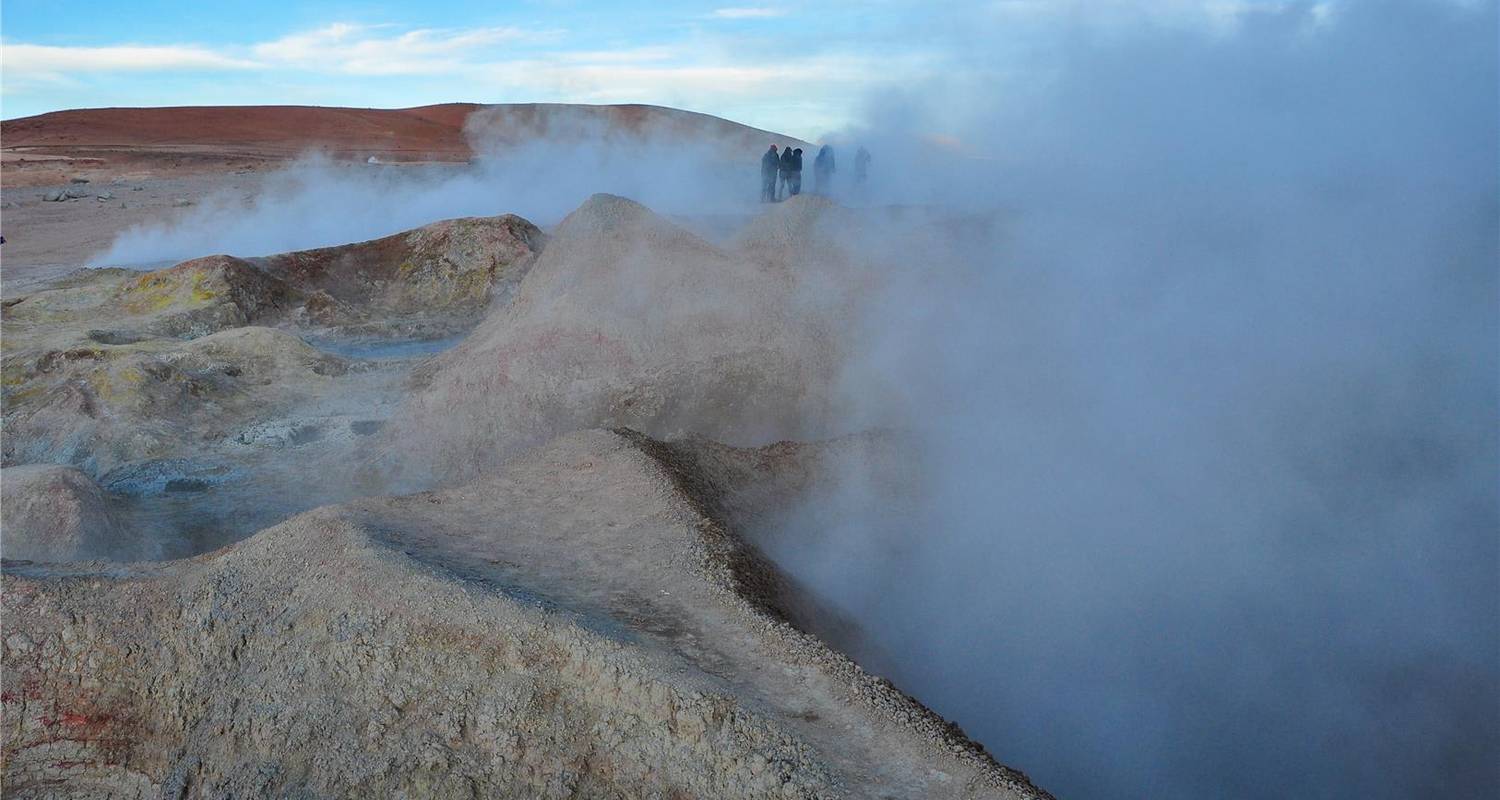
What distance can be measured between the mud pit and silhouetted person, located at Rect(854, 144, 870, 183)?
4.46 metres

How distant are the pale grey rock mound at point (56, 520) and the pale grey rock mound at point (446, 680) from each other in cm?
172

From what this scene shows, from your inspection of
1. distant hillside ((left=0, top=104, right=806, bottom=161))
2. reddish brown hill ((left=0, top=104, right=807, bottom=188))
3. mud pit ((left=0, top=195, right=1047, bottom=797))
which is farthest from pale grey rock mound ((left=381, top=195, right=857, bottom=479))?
distant hillside ((left=0, top=104, right=806, bottom=161))

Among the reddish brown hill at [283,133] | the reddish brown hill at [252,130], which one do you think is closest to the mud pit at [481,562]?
the reddish brown hill at [283,133]

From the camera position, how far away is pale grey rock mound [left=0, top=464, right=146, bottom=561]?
5219mm

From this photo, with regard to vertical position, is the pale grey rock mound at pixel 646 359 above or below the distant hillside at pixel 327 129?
below

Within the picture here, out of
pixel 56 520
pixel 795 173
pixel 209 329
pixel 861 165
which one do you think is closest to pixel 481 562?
pixel 56 520

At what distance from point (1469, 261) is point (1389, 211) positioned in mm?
451

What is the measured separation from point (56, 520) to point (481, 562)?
2.86 m

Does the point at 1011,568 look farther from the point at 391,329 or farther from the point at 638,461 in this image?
the point at 391,329

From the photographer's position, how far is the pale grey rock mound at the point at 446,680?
2.80m

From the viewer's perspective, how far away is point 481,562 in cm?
380

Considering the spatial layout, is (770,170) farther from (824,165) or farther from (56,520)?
(56,520)

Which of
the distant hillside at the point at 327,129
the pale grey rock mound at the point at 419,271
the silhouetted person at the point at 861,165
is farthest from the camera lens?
the distant hillside at the point at 327,129

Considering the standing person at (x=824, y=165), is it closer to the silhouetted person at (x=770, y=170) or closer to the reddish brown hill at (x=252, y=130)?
the silhouetted person at (x=770, y=170)
